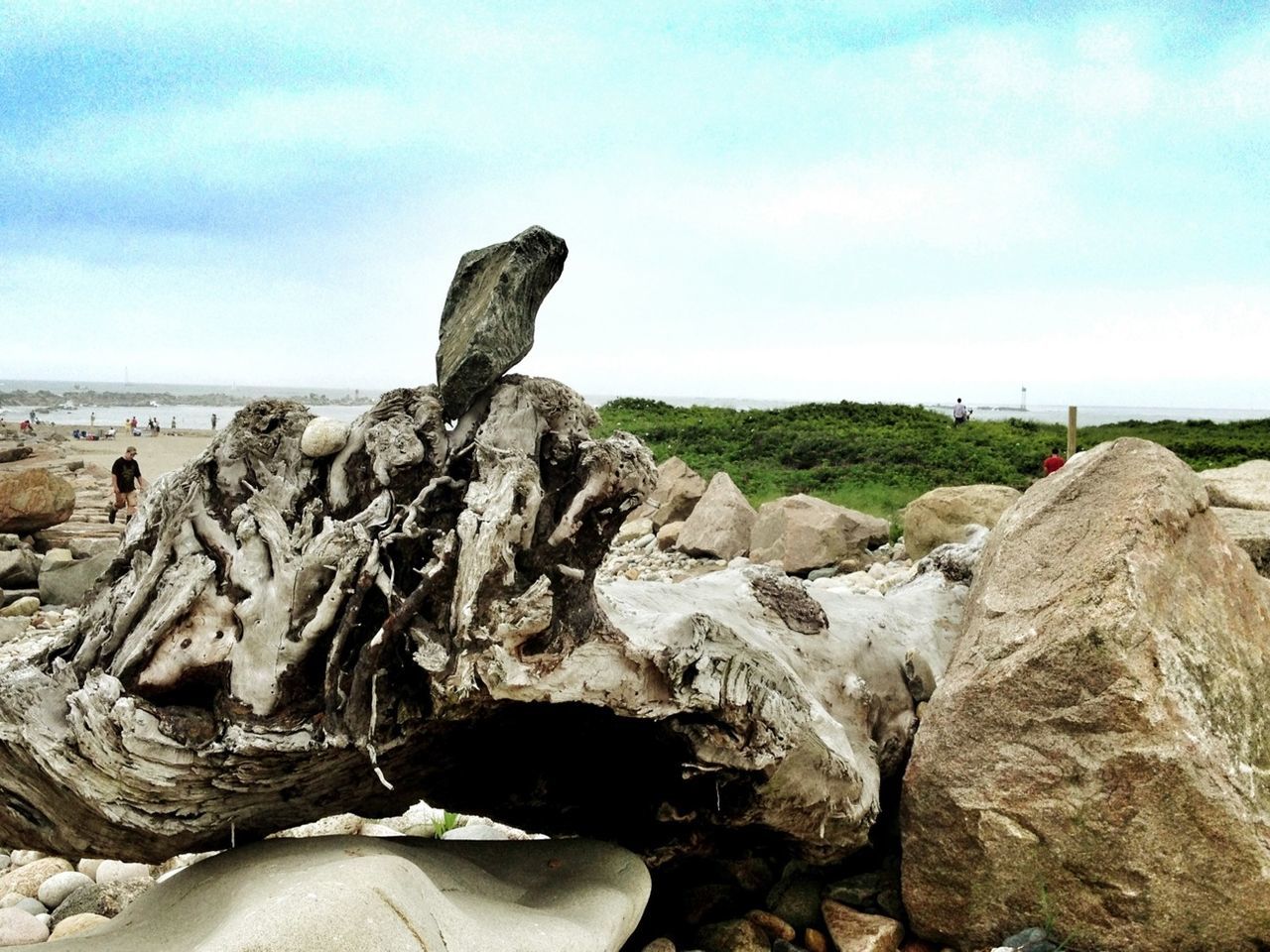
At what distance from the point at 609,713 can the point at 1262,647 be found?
8.29 ft

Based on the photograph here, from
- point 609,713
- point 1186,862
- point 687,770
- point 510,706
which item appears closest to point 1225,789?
point 1186,862

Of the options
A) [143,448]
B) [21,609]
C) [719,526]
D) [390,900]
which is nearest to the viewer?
[390,900]

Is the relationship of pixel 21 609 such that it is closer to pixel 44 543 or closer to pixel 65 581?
pixel 65 581

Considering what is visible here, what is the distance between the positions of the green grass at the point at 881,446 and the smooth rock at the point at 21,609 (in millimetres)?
7969

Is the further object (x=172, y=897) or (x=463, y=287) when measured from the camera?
(x=463, y=287)

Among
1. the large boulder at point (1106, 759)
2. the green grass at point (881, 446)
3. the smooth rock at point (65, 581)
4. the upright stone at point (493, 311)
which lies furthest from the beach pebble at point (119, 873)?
the green grass at point (881, 446)

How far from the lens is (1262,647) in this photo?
12.7 ft

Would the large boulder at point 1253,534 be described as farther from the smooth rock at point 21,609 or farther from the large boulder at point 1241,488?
the smooth rock at point 21,609

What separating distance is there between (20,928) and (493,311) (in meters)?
2.85

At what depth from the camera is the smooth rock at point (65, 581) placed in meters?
11.3

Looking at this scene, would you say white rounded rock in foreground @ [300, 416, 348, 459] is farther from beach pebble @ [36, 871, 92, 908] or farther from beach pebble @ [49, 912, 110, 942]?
beach pebble @ [36, 871, 92, 908]

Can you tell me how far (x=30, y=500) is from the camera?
14.4m

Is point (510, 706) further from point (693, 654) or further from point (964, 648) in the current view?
Answer: point (964, 648)

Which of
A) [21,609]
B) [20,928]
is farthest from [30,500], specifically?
[20,928]
